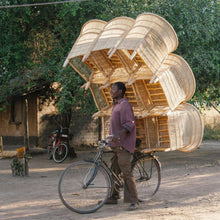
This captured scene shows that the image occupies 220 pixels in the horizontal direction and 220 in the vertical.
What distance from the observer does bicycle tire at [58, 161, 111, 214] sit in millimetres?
5969

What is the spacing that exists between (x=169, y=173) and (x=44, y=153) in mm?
7485

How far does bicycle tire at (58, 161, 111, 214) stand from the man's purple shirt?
1.70 feet

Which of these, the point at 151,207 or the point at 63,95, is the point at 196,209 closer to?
the point at 151,207

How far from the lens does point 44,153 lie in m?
16.7

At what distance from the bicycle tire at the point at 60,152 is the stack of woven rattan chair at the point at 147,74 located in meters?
6.08

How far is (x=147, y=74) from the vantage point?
696 cm

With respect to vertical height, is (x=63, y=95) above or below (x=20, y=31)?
below

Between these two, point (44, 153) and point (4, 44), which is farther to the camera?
point (44, 153)

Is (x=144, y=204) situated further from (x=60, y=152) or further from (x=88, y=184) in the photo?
(x=60, y=152)

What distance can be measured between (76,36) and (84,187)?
260 inches

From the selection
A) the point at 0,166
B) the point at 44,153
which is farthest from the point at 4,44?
the point at 44,153

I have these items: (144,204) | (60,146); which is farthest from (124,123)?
(60,146)

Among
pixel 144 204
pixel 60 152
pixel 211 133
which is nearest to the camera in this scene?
pixel 144 204

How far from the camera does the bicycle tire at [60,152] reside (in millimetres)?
13767
